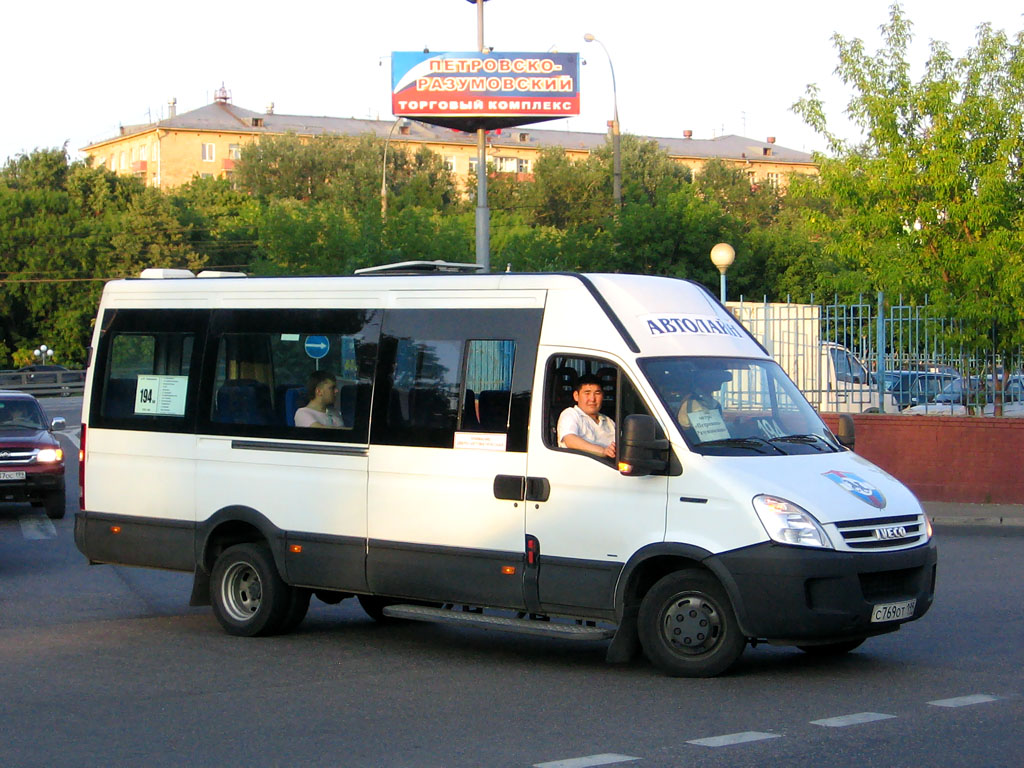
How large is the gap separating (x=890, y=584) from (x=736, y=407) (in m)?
1.47

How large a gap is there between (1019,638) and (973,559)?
15.8 ft

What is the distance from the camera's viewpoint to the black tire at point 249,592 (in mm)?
10117

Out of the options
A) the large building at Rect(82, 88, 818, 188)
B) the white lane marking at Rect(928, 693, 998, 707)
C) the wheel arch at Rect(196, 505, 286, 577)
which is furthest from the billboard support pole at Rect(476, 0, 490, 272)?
the large building at Rect(82, 88, 818, 188)

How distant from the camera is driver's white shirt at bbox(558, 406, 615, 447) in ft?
29.2

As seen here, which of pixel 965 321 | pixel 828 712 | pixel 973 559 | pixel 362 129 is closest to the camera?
pixel 828 712

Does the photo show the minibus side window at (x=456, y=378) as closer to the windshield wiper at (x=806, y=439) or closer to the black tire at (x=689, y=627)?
the black tire at (x=689, y=627)

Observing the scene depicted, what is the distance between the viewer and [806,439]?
356 inches

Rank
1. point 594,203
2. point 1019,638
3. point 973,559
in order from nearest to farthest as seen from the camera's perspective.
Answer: point 1019,638, point 973,559, point 594,203

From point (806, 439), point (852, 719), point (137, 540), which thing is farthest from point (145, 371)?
point (852, 719)

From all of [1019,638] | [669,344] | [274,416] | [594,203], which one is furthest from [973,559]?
[594,203]

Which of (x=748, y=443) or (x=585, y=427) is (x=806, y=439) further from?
(x=585, y=427)

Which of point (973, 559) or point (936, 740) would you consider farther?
point (973, 559)

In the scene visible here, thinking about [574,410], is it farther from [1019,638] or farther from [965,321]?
[965,321]

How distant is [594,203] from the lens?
86125 mm
